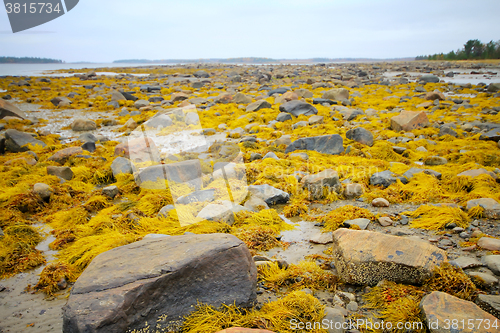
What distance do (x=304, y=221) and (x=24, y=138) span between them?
24.8 ft

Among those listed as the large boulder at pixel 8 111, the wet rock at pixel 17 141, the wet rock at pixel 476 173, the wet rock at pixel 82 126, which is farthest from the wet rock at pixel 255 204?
the large boulder at pixel 8 111

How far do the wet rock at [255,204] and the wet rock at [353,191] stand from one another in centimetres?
134

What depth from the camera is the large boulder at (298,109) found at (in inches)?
382

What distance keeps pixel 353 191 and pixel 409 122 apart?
4.85 m

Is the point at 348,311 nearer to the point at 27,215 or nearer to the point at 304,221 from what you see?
the point at 304,221

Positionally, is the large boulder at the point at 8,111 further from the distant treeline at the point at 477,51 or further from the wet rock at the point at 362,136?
the distant treeline at the point at 477,51

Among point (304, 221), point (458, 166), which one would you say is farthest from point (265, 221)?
point (458, 166)

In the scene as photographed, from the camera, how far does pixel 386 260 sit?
2262 millimetres

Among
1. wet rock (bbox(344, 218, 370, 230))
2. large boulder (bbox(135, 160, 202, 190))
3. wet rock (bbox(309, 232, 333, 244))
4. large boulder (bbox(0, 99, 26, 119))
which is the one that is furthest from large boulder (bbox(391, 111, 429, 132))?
large boulder (bbox(0, 99, 26, 119))

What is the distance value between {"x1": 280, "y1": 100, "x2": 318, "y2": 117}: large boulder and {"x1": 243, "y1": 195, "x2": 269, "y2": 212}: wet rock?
6216mm

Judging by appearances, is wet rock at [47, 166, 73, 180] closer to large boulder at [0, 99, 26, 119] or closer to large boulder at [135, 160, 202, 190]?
large boulder at [135, 160, 202, 190]

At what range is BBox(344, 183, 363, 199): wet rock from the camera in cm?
427

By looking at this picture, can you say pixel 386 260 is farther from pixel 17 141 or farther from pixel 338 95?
pixel 338 95

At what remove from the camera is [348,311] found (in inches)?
83.0
